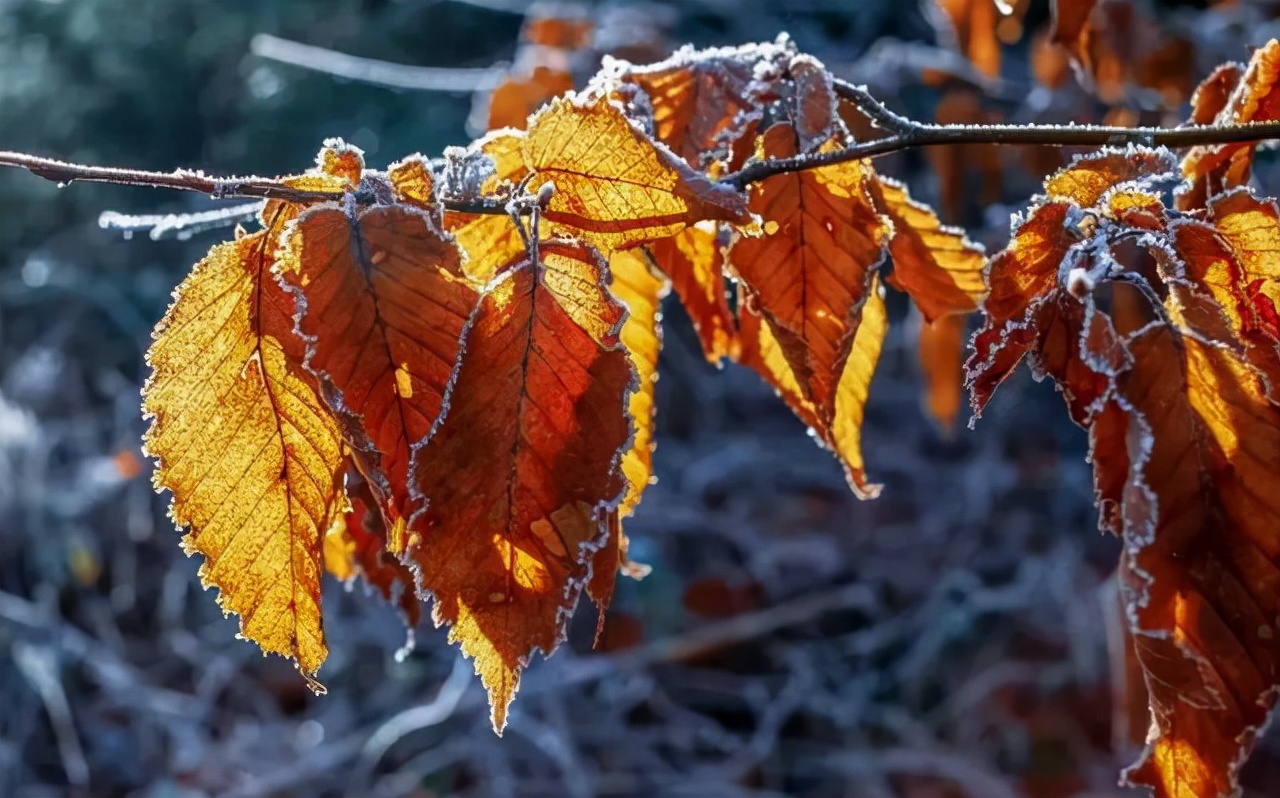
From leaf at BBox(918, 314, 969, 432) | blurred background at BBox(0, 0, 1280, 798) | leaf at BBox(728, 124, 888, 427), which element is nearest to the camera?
leaf at BBox(728, 124, 888, 427)

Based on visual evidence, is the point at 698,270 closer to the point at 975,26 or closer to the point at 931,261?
the point at 931,261

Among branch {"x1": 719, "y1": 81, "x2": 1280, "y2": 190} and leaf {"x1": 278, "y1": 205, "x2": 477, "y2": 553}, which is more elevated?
branch {"x1": 719, "y1": 81, "x2": 1280, "y2": 190}

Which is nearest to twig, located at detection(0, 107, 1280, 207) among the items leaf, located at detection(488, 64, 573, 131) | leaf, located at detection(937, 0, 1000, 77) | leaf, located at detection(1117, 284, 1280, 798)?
leaf, located at detection(1117, 284, 1280, 798)

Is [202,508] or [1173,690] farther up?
[202,508]

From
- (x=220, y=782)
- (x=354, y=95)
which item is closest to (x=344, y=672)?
(x=220, y=782)

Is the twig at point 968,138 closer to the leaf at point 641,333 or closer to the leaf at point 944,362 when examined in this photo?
the leaf at point 641,333

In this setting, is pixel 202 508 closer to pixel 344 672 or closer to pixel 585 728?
pixel 585 728

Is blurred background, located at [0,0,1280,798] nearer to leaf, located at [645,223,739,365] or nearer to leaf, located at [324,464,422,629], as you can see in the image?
leaf, located at [645,223,739,365]
